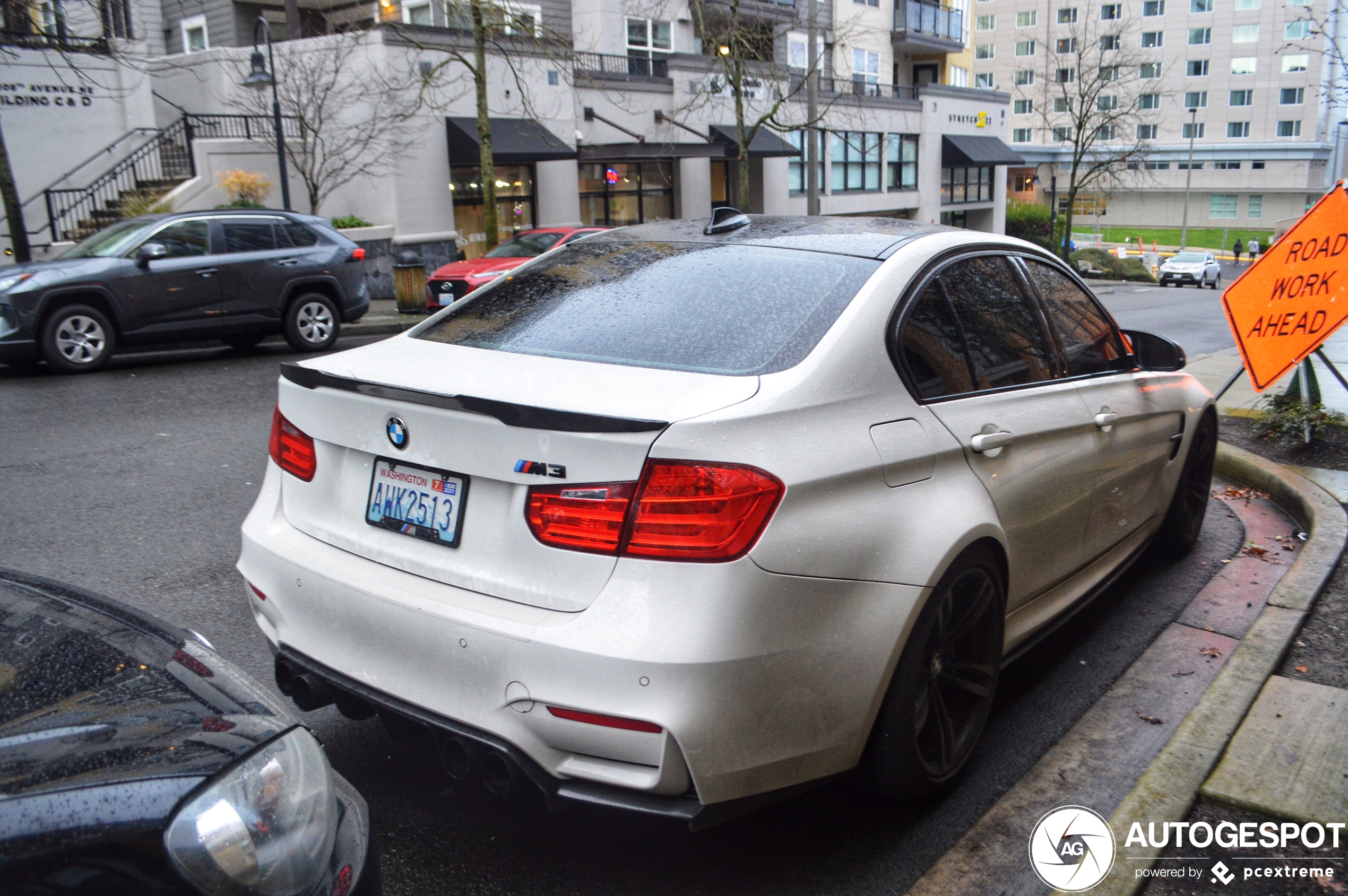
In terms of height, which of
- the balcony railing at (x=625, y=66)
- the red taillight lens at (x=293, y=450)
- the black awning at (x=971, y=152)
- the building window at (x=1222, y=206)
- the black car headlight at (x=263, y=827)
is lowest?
the building window at (x=1222, y=206)

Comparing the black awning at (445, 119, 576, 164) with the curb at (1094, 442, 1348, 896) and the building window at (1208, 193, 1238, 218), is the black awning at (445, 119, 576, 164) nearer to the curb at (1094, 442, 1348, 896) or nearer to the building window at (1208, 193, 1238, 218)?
the curb at (1094, 442, 1348, 896)

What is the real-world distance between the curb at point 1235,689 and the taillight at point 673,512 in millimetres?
1325

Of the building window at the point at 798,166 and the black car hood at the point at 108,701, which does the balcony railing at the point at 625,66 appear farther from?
the black car hood at the point at 108,701

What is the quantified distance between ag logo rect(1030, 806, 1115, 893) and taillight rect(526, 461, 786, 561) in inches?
49.7

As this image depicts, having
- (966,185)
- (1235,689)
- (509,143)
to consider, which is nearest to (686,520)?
(1235,689)

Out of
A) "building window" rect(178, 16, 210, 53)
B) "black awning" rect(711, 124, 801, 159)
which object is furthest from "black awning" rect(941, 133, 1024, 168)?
"building window" rect(178, 16, 210, 53)

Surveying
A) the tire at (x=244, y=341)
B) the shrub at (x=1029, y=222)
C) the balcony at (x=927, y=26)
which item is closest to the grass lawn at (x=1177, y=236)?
the shrub at (x=1029, y=222)

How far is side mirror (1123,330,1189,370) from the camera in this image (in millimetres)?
5051

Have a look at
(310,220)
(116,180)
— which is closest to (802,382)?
(310,220)

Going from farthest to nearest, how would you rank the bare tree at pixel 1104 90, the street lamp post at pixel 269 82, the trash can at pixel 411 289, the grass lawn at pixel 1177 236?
the grass lawn at pixel 1177 236
the bare tree at pixel 1104 90
the trash can at pixel 411 289
the street lamp post at pixel 269 82

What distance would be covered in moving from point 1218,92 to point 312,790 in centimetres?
9574

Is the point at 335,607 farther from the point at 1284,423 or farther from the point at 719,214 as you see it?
the point at 1284,423

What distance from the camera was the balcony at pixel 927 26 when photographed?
45031mm

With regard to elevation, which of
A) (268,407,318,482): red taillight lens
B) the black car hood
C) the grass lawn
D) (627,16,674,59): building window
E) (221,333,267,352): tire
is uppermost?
(627,16,674,59): building window
